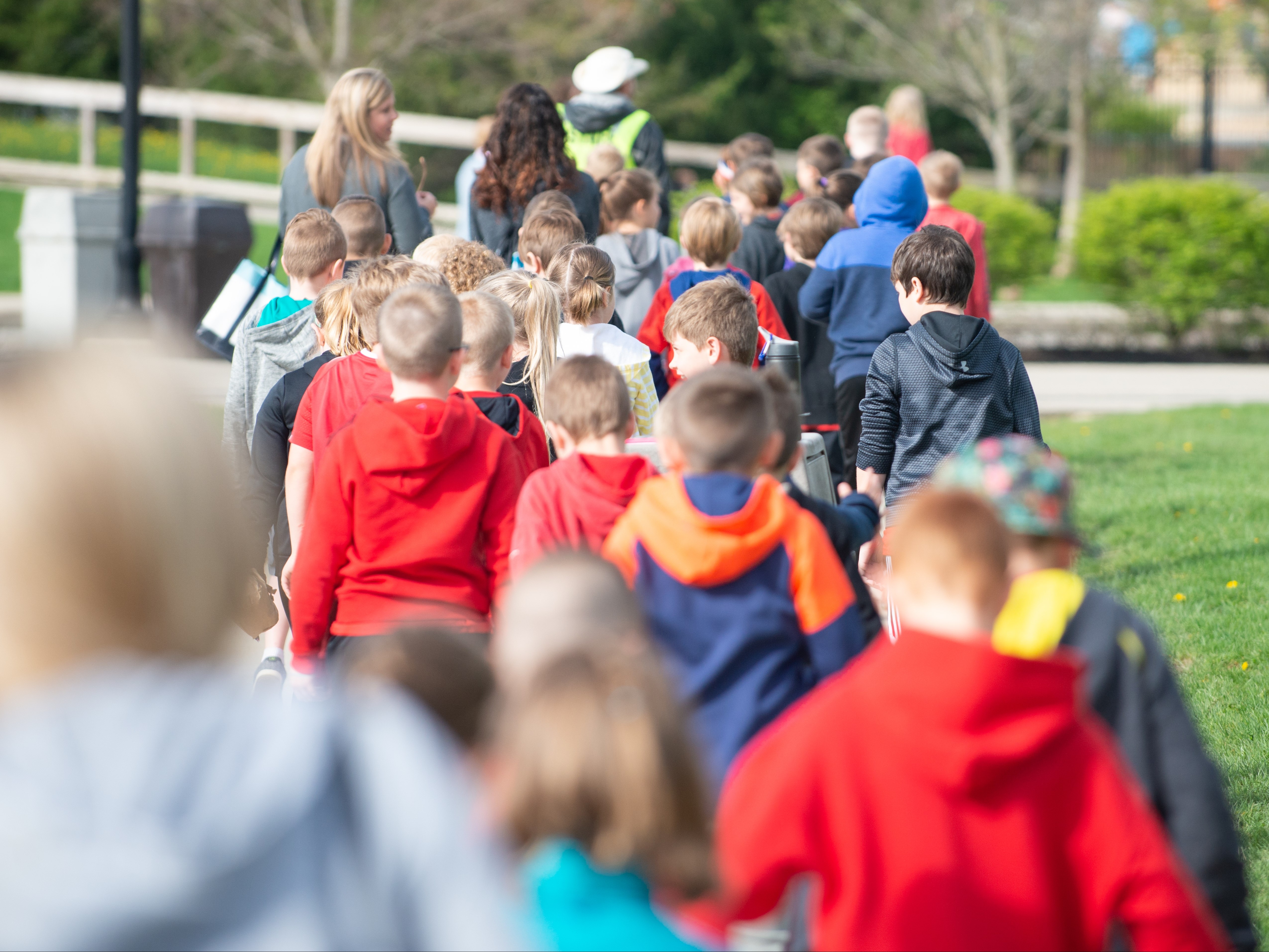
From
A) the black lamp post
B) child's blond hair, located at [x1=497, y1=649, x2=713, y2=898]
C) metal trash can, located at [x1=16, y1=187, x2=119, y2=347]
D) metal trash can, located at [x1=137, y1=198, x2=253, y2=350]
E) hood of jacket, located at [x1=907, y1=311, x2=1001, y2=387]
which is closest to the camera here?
child's blond hair, located at [x1=497, y1=649, x2=713, y2=898]

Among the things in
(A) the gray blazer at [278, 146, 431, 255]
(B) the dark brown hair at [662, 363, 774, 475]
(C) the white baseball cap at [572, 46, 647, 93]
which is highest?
(C) the white baseball cap at [572, 46, 647, 93]

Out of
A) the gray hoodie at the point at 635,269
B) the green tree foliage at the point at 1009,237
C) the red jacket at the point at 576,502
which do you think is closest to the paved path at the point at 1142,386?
the green tree foliage at the point at 1009,237

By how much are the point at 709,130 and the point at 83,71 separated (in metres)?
11.8

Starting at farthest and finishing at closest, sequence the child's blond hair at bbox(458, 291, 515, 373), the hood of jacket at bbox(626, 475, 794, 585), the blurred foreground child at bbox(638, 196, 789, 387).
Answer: the blurred foreground child at bbox(638, 196, 789, 387), the child's blond hair at bbox(458, 291, 515, 373), the hood of jacket at bbox(626, 475, 794, 585)

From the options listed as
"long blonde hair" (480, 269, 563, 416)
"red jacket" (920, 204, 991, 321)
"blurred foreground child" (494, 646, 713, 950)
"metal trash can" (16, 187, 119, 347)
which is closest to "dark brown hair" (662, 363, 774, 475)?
"blurred foreground child" (494, 646, 713, 950)

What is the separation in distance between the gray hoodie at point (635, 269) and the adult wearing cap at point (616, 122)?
1.43m

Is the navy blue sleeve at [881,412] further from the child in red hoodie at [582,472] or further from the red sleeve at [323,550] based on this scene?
the red sleeve at [323,550]

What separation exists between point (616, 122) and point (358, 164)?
2.40m

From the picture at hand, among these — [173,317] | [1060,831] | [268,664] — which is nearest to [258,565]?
[1060,831]

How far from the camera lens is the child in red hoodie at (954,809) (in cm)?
225

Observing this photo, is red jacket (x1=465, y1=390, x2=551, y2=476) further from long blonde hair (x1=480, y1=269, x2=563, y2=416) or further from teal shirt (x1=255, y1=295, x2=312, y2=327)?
teal shirt (x1=255, y1=295, x2=312, y2=327)

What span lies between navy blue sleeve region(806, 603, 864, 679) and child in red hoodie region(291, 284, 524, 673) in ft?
3.69

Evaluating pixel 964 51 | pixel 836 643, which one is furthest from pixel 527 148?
pixel 964 51

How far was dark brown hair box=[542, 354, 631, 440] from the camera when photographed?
3.69 m
